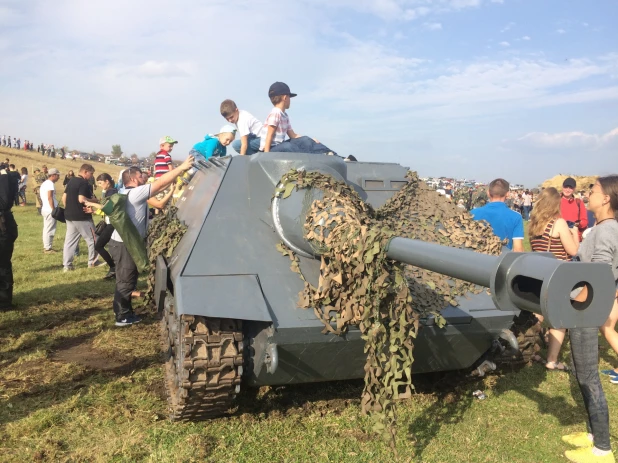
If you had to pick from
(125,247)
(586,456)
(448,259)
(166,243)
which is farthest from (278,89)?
(586,456)

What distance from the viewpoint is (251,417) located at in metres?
4.56

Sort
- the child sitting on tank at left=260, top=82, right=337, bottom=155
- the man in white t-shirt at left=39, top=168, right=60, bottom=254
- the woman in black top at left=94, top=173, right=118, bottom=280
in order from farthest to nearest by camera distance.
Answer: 1. the man in white t-shirt at left=39, top=168, right=60, bottom=254
2. the woman in black top at left=94, top=173, right=118, bottom=280
3. the child sitting on tank at left=260, top=82, right=337, bottom=155

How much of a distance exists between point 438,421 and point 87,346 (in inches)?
164

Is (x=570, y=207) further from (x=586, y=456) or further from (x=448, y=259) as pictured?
(x=448, y=259)

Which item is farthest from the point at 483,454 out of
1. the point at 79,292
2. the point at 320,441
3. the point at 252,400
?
the point at 79,292

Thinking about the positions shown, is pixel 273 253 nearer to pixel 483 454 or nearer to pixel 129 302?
pixel 483 454

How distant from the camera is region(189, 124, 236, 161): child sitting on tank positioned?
23.4 feet

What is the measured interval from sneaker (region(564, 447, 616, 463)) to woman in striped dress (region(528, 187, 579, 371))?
2052 mm

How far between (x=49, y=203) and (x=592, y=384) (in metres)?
11.1

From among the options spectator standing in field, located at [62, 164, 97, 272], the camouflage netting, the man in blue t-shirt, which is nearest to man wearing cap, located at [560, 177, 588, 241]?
the man in blue t-shirt

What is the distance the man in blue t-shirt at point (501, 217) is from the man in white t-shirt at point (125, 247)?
3763 millimetres

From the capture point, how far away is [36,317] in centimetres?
763

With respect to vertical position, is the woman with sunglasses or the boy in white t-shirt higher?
the boy in white t-shirt

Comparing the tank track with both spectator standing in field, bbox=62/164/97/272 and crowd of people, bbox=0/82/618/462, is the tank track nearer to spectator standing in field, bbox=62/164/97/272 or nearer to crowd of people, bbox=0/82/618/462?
crowd of people, bbox=0/82/618/462
